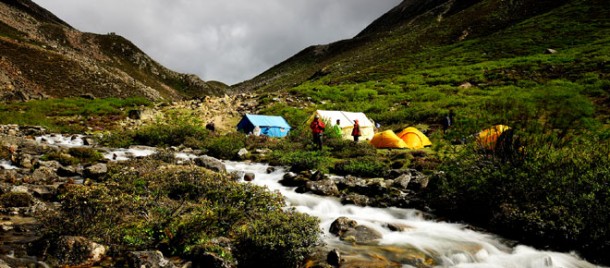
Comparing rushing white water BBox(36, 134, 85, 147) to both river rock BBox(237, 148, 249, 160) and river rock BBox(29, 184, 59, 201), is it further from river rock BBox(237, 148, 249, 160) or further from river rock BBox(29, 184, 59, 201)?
river rock BBox(29, 184, 59, 201)

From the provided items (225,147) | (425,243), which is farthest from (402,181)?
(225,147)

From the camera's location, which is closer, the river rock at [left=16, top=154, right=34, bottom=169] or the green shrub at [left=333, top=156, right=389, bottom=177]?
the river rock at [left=16, top=154, right=34, bottom=169]

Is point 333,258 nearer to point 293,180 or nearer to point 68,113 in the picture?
point 293,180

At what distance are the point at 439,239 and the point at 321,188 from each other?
4.64 metres

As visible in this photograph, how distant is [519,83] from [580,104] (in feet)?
102

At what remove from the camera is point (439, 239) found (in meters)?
8.53

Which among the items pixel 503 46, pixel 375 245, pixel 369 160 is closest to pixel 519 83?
pixel 503 46

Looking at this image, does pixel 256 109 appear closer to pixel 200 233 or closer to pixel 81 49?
pixel 200 233

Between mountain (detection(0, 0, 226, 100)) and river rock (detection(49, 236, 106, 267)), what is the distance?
38.9m

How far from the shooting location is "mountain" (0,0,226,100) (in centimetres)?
5188

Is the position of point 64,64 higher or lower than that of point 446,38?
lower

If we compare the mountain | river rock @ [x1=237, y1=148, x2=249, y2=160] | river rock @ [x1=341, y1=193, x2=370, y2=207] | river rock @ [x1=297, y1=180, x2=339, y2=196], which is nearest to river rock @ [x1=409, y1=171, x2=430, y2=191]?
river rock @ [x1=341, y1=193, x2=370, y2=207]

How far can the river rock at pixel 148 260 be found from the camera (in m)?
5.80

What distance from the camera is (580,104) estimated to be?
10391 mm
